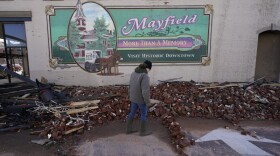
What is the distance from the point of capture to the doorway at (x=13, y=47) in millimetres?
9135

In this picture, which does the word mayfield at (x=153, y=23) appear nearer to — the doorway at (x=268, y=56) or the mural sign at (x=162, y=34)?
the mural sign at (x=162, y=34)

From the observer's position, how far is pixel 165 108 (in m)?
6.64

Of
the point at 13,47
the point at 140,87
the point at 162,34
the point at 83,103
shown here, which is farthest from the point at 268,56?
the point at 13,47

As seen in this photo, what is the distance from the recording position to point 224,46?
934 centimetres

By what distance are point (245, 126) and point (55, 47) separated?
26.5 ft

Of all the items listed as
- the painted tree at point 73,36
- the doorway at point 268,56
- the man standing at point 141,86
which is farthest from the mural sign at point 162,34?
the man standing at point 141,86

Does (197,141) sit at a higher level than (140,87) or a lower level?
lower

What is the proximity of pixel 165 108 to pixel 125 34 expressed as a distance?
4119mm

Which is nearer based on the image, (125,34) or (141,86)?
(141,86)

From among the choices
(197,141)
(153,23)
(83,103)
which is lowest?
(197,141)

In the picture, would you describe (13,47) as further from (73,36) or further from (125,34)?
(125,34)

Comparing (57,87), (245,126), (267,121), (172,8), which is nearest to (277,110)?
(267,121)

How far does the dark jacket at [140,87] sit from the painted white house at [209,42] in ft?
15.0

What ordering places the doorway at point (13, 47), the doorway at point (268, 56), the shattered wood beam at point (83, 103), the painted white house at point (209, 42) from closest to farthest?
the shattered wood beam at point (83, 103), the painted white house at point (209, 42), the doorway at point (13, 47), the doorway at point (268, 56)
